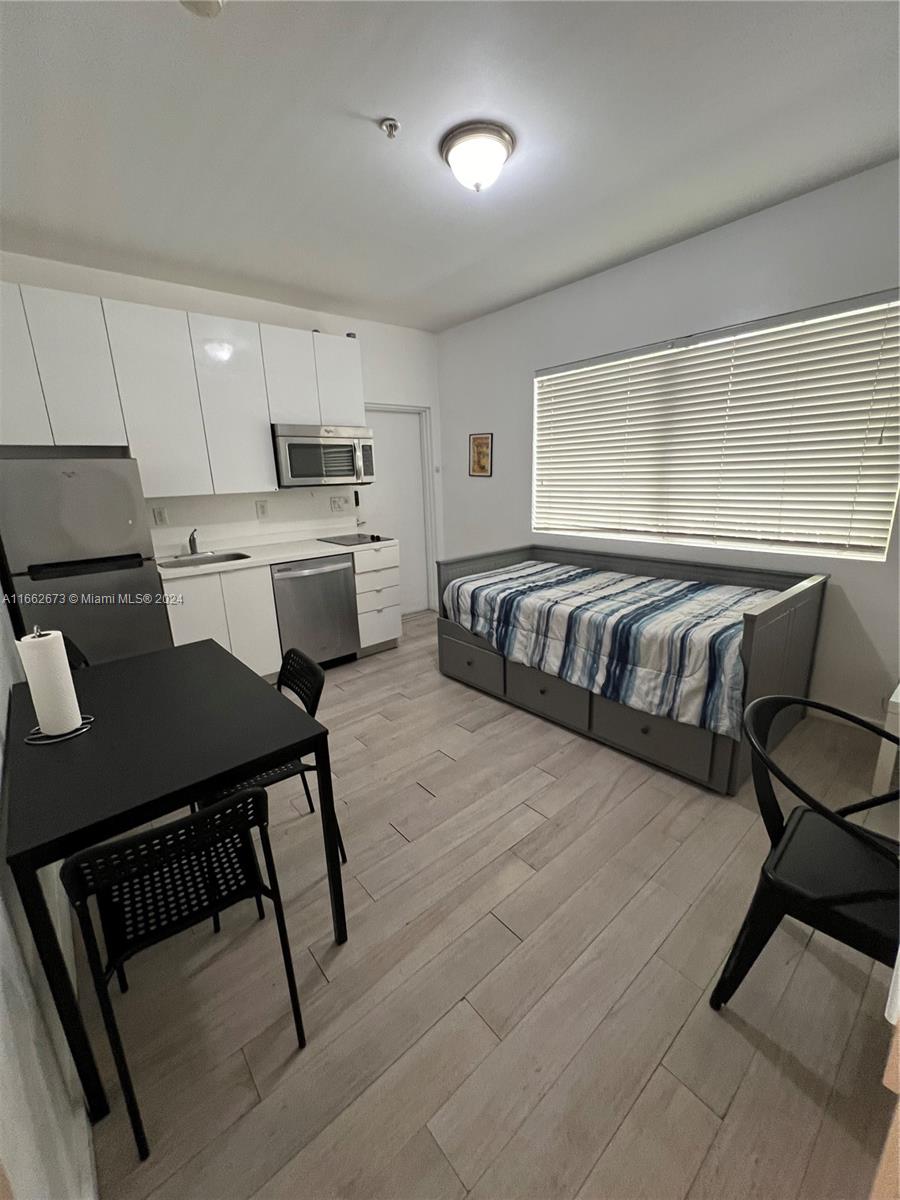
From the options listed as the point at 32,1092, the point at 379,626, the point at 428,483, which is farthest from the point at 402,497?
the point at 32,1092

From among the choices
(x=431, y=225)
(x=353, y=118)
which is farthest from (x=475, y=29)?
(x=431, y=225)

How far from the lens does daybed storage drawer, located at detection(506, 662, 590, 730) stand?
2.64m

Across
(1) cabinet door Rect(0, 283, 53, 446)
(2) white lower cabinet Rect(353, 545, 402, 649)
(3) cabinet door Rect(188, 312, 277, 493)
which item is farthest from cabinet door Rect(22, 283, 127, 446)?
(2) white lower cabinet Rect(353, 545, 402, 649)

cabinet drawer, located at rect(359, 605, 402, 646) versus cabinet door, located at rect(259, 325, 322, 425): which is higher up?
cabinet door, located at rect(259, 325, 322, 425)

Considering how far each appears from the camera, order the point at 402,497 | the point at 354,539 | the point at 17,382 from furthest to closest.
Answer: the point at 402,497 → the point at 354,539 → the point at 17,382

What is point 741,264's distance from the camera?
2.68 metres

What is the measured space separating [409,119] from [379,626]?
2.98m

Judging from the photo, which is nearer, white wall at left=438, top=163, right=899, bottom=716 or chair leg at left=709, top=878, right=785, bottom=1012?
chair leg at left=709, top=878, right=785, bottom=1012

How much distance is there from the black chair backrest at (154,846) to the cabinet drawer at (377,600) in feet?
8.98

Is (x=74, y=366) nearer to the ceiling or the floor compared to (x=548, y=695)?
nearer to the ceiling

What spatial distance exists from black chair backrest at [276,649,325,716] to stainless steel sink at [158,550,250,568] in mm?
1485

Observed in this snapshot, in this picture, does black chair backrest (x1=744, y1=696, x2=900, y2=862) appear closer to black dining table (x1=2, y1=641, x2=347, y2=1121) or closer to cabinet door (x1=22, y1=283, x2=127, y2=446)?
black dining table (x1=2, y1=641, x2=347, y2=1121)

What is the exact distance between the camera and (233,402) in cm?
322

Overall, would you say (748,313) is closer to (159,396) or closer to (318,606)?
(318,606)
